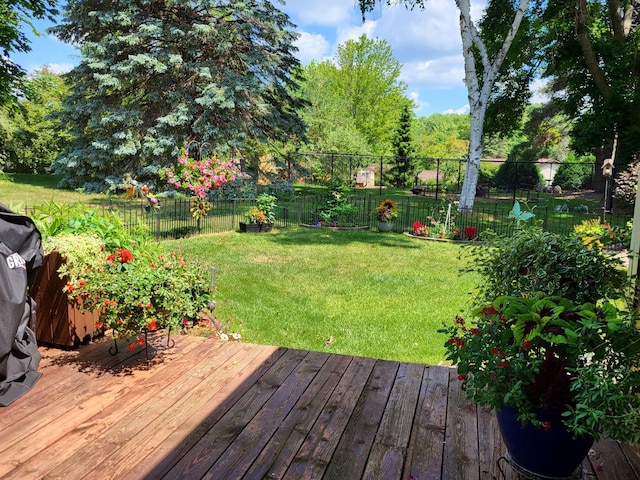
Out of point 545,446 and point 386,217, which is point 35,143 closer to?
point 386,217

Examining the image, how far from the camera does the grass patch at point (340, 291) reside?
446 cm

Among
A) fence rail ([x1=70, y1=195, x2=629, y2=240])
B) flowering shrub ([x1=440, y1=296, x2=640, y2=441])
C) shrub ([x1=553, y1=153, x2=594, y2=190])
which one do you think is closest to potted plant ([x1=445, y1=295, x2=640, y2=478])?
flowering shrub ([x1=440, y1=296, x2=640, y2=441])

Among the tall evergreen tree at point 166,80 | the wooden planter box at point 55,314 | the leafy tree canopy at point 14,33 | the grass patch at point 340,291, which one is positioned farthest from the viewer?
the tall evergreen tree at point 166,80

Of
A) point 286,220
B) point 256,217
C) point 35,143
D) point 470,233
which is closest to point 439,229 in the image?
point 470,233

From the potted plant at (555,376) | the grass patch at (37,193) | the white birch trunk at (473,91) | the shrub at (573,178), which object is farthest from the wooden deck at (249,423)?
the shrub at (573,178)

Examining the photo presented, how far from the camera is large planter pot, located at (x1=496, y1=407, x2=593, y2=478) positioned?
182 cm

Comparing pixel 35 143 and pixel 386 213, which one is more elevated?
pixel 35 143

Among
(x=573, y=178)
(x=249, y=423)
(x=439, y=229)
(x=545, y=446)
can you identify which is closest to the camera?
(x=545, y=446)

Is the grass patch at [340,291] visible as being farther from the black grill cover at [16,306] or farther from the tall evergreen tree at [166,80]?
the tall evergreen tree at [166,80]

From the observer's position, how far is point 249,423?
2461 millimetres

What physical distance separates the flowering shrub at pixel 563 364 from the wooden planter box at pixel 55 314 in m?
2.74

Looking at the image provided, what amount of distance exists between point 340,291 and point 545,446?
4309mm

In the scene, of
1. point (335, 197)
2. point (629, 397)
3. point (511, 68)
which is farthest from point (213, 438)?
point (511, 68)

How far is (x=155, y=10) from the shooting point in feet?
58.5
